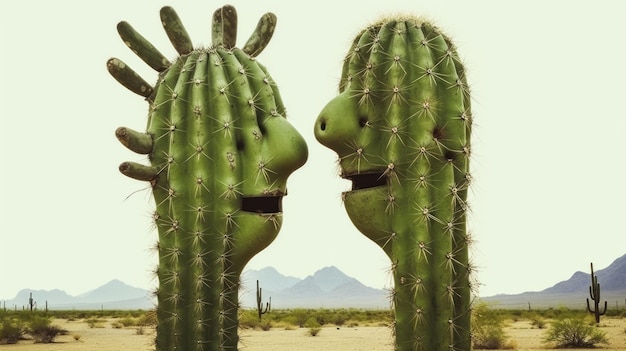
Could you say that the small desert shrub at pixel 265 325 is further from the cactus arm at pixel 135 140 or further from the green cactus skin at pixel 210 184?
the cactus arm at pixel 135 140

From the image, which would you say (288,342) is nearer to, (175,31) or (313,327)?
(313,327)

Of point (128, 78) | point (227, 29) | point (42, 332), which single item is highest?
point (227, 29)

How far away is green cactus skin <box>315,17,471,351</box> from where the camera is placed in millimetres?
6422

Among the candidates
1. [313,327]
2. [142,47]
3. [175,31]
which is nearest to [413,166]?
[175,31]

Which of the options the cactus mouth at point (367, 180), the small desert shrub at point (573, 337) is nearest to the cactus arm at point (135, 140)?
the cactus mouth at point (367, 180)

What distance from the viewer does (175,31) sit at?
8.72 m

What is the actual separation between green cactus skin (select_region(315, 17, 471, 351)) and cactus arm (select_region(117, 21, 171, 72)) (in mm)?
2789

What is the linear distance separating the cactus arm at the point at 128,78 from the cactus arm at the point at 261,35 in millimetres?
1392

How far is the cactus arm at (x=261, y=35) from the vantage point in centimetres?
900

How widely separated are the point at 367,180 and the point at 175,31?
3441 millimetres

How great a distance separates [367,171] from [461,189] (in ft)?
3.11

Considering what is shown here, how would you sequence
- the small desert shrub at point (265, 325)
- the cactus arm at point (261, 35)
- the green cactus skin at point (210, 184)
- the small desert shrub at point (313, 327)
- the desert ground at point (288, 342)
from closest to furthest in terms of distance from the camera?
the green cactus skin at point (210, 184)
the cactus arm at point (261, 35)
the desert ground at point (288, 342)
the small desert shrub at point (313, 327)
the small desert shrub at point (265, 325)

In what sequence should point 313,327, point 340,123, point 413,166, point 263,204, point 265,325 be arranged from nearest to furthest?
point 413,166, point 340,123, point 263,204, point 313,327, point 265,325

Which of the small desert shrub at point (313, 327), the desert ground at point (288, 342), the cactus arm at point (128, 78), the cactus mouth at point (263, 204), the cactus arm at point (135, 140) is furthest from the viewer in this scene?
the small desert shrub at point (313, 327)
